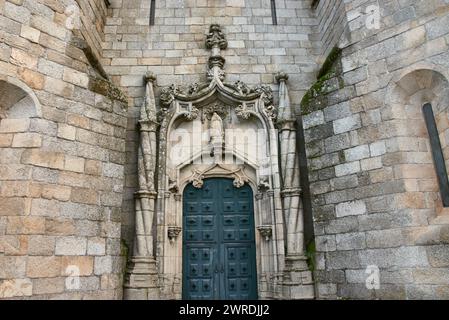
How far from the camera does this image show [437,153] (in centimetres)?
445

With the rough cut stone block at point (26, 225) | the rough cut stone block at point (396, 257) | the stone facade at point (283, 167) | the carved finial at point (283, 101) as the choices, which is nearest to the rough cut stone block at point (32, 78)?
the stone facade at point (283, 167)

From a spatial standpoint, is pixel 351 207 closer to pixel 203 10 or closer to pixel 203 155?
pixel 203 155

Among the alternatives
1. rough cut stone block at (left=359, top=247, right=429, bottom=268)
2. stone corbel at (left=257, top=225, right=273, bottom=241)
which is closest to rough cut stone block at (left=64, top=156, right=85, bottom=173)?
stone corbel at (left=257, top=225, right=273, bottom=241)

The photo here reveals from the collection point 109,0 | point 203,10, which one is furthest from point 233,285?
point 109,0

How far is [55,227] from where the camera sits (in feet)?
13.7

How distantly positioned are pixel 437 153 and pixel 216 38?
4.23m

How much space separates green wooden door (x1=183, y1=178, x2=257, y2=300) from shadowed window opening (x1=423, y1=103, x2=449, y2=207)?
2778 mm

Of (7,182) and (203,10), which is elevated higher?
(203,10)

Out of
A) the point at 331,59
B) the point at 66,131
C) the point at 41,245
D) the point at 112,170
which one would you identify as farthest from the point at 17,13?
the point at 331,59

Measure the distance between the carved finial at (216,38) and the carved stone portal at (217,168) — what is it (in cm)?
2

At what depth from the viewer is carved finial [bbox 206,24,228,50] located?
21.4ft
